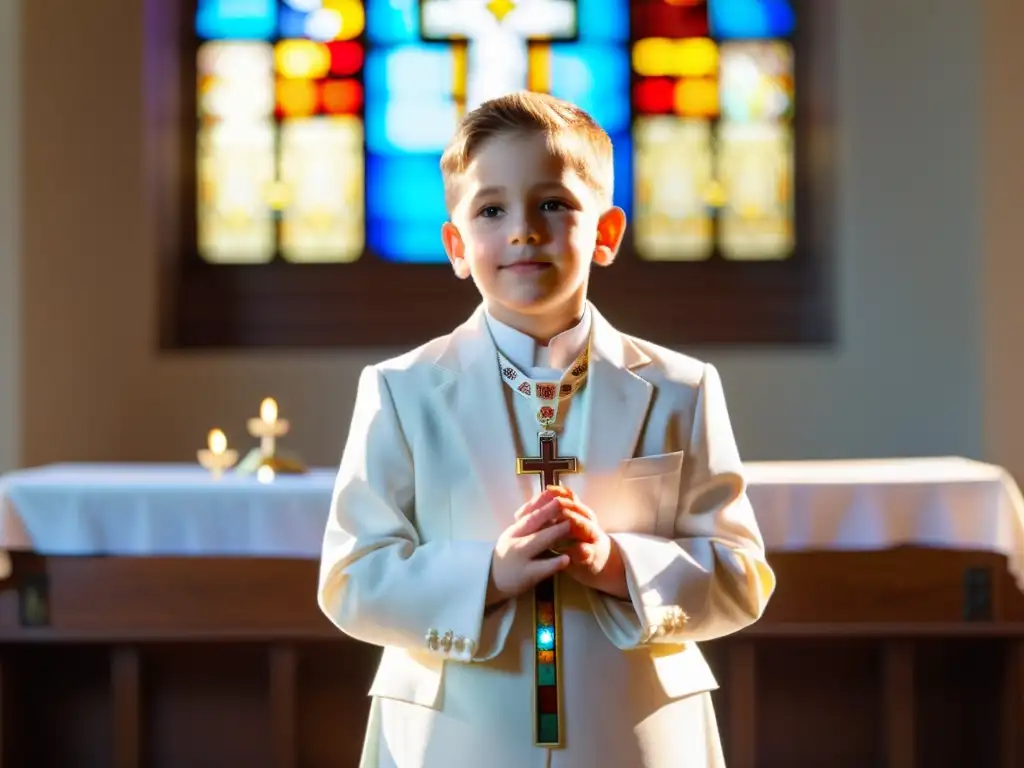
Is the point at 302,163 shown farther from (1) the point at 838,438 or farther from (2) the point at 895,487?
(2) the point at 895,487

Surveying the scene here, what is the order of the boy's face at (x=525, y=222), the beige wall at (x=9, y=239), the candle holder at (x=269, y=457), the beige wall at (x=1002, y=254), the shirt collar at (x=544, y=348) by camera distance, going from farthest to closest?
the beige wall at (x=1002, y=254) → the beige wall at (x=9, y=239) → the candle holder at (x=269, y=457) → the shirt collar at (x=544, y=348) → the boy's face at (x=525, y=222)

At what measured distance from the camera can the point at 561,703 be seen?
1.59 metres

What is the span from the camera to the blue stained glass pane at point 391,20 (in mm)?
5258

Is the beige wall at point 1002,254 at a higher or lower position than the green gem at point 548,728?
higher

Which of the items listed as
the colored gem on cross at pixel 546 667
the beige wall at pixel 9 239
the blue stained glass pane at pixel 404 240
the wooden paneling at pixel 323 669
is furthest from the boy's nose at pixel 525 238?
the blue stained glass pane at pixel 404 240

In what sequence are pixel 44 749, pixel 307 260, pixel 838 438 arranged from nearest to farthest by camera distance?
pixel 44 749
pixel 838 438
pixel 307 260

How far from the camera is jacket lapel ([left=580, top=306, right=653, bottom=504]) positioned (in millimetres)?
1624

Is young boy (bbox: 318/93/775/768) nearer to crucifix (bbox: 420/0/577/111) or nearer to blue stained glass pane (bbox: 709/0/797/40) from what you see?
crucifix (bbox: 420/0/577/111)

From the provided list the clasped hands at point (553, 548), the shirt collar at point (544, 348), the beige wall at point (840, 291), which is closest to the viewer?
the clasped hands at point (553, 548)

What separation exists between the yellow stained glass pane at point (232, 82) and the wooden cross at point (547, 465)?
395cm

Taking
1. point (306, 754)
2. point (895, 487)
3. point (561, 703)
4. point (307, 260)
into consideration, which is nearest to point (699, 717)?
point (561, 703)

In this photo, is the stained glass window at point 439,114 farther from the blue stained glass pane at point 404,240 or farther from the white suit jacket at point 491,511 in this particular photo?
the white suit jacket at point 491,511

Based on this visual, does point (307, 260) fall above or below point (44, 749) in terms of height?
above

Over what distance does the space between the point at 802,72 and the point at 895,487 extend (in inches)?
94.3
